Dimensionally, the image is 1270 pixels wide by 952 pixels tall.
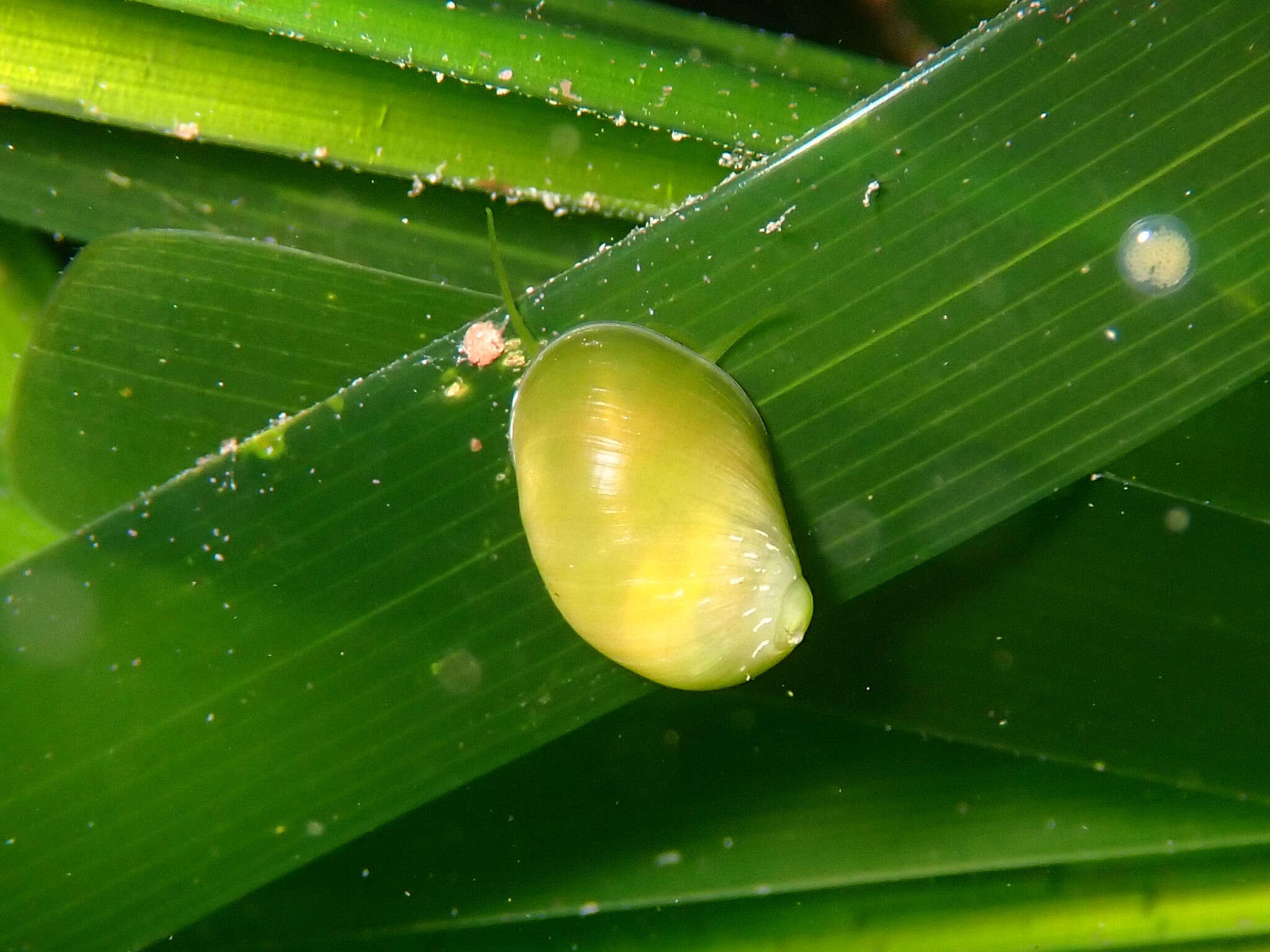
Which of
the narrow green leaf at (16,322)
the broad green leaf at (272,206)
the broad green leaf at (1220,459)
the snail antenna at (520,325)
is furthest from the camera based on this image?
the narrow green leaf at (16,322)

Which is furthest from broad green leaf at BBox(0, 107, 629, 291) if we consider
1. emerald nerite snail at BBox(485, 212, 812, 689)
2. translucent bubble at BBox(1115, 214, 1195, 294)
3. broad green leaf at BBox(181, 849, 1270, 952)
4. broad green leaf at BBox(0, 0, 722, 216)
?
broad green leaf at BBox(181, 849, 1270, 952)

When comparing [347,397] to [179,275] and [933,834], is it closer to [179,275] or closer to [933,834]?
[179,275]

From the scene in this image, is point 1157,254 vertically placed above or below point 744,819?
above

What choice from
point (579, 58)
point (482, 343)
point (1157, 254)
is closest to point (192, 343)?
point (482, 343)

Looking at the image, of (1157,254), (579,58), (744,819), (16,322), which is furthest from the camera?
(16,322)

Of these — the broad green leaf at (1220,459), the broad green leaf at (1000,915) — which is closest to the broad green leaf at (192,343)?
the broad green leaf at (1000,915)

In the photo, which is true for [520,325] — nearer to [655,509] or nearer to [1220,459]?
[655,509]

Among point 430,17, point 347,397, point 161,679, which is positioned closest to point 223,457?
point 347,397

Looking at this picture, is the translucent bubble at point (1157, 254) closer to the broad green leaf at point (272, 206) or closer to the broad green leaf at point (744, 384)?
the broad green leaf at point (744, 384)
